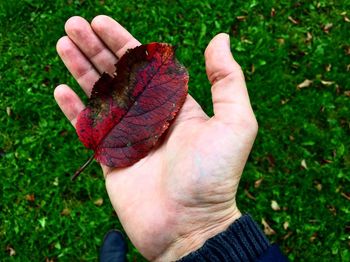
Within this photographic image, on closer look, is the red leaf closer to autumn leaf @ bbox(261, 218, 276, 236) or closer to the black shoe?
the black shoe

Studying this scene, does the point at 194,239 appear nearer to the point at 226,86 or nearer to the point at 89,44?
the point at 226,86

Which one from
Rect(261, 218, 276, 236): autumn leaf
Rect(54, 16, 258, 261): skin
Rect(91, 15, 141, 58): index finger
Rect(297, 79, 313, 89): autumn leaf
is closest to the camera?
Rect(54, 16, 258, 261): skin

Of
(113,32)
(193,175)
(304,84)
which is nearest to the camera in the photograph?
(193,175)

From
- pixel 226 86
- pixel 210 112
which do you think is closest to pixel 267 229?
pixel 210 112

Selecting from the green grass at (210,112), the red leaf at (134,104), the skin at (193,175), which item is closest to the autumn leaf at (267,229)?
the green grass at (210,112)

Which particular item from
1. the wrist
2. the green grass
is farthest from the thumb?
the green grass
